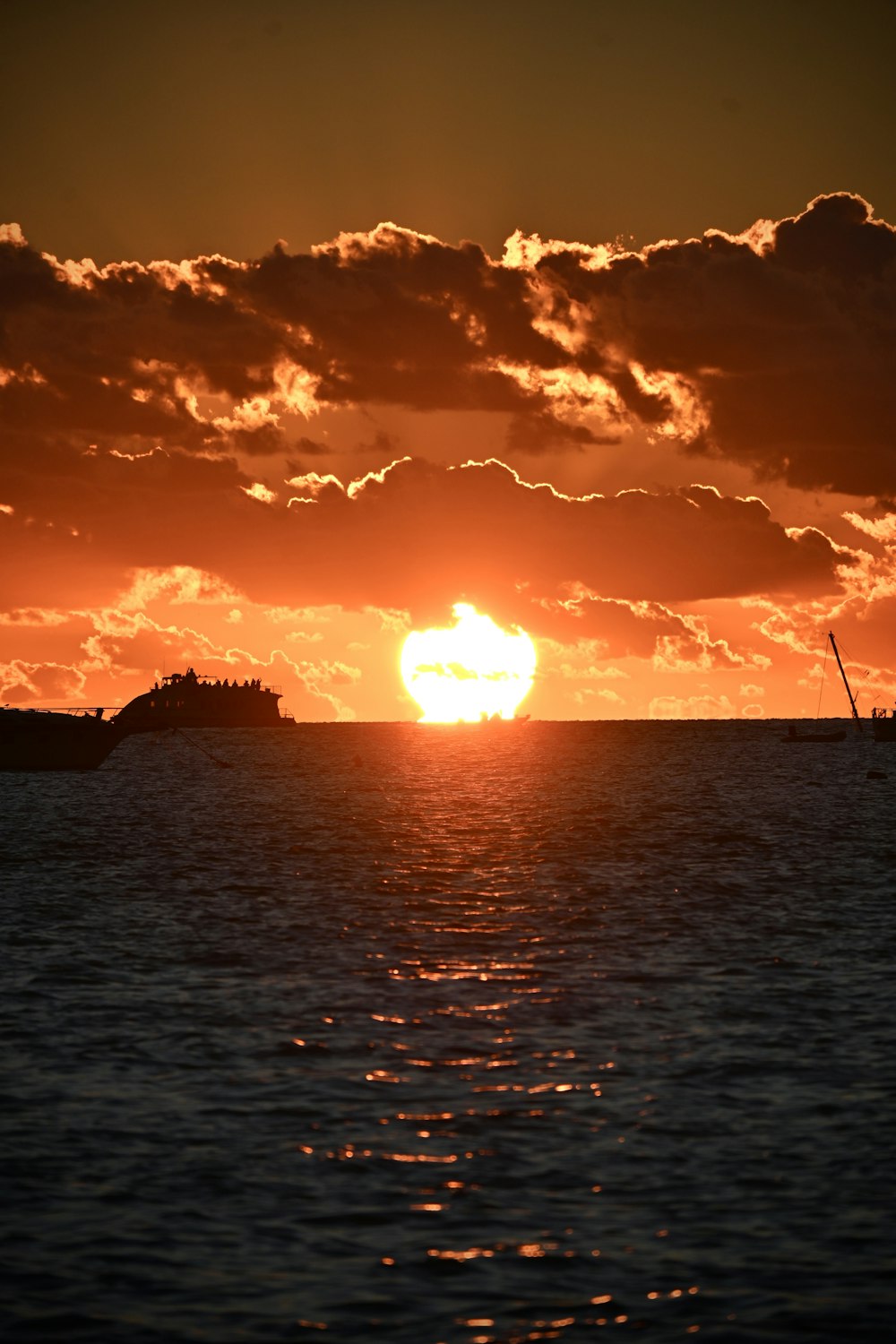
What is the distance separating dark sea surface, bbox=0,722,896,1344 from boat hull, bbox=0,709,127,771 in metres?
87.1

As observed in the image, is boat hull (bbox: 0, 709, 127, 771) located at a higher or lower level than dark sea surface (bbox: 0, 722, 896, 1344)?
higher

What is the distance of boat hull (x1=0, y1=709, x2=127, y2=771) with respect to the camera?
139 m

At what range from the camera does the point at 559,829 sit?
88.6 m

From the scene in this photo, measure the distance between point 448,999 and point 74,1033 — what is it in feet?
27.4

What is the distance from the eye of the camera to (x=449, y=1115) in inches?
877

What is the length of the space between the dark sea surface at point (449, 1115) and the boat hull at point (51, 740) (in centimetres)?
8715

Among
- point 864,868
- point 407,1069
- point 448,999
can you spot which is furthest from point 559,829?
point 407,1069

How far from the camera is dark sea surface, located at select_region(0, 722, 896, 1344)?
1521 centimetres

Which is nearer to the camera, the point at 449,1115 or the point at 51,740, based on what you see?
the point at 449,1115

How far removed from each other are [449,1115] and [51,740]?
417 ft

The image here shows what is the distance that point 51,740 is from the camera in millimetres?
143000

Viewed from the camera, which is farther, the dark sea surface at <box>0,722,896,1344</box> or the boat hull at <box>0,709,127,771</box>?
the boat hull at <box>0,709,127,771</box>

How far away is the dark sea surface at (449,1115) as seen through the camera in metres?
15.2

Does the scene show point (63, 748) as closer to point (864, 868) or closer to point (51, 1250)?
point (864, 868)
